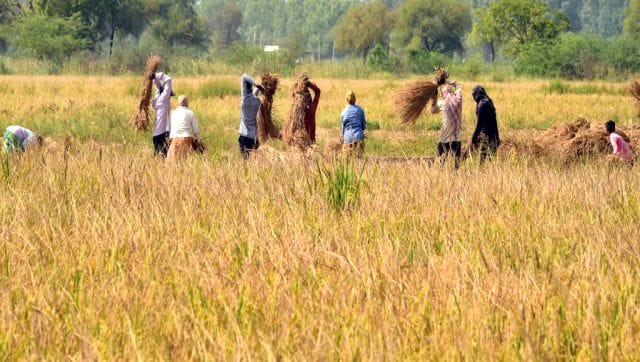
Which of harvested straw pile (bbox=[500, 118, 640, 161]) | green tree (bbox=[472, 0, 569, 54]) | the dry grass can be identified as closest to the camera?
the dry grass

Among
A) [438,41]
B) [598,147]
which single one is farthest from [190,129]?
[438,41]

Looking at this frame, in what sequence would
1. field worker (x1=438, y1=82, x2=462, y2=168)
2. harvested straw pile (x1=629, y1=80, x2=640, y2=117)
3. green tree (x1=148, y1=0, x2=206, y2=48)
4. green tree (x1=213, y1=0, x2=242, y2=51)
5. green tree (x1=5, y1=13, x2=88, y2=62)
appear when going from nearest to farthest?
field worker (x1=438, y1=82, x2=462, y2=168) → harvested straw pile (x1=629, y1=80, x2=640, y2=117) → green tree (x1=5, y1=13, x2=88, y2=62) → green tree (x1=148, y1=0, x2=206, y2=48) → green tree (x1=213, y1=0, x2=242, y2=51)

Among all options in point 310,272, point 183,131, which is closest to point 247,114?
point 183,131

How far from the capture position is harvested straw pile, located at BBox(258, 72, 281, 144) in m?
14.4

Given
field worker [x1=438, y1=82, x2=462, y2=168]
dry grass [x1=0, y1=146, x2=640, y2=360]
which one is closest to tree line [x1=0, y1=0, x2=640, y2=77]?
field worker [x1=438, y1=82, x2=462, y2=168]

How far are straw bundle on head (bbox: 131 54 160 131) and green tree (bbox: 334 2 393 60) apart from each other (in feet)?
304

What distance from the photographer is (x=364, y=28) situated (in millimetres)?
109562

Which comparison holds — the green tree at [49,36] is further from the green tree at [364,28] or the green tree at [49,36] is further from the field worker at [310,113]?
the field worker at [310,113]

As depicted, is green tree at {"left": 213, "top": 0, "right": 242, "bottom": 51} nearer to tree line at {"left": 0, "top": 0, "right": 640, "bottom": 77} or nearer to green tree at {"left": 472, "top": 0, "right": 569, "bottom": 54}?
tree line at {"left": 0, "top": 0, "right": 640, "bottom": 77}

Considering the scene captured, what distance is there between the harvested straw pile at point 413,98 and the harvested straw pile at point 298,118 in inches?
51.8

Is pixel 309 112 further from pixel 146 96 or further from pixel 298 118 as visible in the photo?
pixel 146 96

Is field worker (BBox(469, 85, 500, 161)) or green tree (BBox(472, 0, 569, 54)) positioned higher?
green tree (BBox(472, 0, 569, 54))

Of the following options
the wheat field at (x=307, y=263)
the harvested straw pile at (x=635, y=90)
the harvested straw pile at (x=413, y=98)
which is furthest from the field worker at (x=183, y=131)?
the harvested straw pile at (x=635, y=90)

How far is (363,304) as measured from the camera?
418cm
